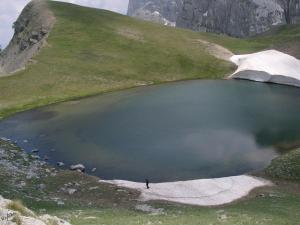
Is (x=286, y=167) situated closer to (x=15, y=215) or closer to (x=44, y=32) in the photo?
(x=15, y=215)

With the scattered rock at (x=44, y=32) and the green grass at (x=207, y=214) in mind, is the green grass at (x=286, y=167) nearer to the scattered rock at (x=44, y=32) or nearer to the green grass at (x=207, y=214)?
the green grass at (x=207, y=214)

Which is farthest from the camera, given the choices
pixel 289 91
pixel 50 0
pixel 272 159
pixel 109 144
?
pixel 50 0

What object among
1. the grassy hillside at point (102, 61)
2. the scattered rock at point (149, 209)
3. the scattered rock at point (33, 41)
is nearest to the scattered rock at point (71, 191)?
the scattered rock at point (149, 209)

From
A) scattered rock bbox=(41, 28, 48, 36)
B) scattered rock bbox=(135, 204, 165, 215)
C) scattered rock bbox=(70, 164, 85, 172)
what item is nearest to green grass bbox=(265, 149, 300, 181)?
scattered rock bbox=(135, 204, 165, 215)

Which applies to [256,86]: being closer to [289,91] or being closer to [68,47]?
[289,91]

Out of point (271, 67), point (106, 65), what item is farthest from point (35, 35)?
point (271, 67)

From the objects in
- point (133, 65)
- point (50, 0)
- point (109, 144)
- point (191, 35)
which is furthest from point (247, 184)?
point (50, 0)
